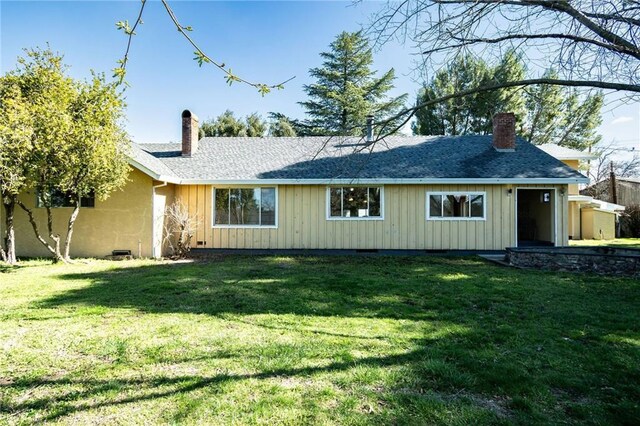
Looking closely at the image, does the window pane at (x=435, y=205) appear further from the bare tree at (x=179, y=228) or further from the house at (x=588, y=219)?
the house at (x=588, y=219)

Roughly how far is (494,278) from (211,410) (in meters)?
7.13

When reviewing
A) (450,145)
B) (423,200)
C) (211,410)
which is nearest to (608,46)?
(211,410)

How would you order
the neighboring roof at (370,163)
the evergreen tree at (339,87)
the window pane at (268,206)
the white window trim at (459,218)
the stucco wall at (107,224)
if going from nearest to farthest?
the stucco wall at (107,224)
the neighboring roof at (370,163)
the white window trim at (459,218)
the window pane at (268,206)
the evergreen tree at (339,87)

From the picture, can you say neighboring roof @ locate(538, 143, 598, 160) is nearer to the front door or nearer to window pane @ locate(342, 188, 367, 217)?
the front door

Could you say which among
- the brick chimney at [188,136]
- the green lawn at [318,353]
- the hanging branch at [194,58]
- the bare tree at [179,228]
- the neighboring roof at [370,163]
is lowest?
the green lawn at [318,353]

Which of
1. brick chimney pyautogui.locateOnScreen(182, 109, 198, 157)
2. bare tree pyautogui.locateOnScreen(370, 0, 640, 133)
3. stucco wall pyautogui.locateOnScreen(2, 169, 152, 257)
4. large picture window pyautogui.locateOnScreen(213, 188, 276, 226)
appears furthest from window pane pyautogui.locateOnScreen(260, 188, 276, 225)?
bare tree pyautogui.locateOnScreen(370, 0, 640, 133)

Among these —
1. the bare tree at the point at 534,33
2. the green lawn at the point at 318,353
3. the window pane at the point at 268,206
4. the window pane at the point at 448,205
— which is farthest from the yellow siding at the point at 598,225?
the bare tree at the point at 534,33

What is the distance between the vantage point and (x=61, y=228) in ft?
38.3

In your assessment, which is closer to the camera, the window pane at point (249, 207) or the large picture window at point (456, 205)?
the large picture window at point (456, 205)

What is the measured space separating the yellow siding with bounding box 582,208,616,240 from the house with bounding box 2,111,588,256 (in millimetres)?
7990

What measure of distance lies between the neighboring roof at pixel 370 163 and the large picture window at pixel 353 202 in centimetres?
61

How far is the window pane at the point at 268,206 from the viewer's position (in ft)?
41.8

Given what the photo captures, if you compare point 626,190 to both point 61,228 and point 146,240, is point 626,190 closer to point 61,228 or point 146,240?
point 146,240

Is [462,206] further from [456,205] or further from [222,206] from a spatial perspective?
[222,206]
